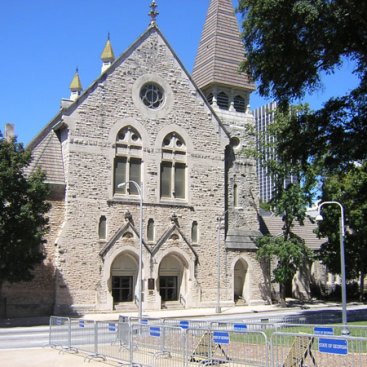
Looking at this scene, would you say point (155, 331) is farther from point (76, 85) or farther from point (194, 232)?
point (76, 85)

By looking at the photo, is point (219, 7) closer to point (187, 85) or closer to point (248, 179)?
point (187, 85)

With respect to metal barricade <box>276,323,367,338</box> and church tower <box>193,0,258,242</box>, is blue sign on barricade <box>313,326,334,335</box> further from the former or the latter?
church tower <box>193,0,258,242</box>

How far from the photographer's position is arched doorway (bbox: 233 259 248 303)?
39.1 metres

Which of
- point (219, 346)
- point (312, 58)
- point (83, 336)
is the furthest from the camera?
point (312, 58)

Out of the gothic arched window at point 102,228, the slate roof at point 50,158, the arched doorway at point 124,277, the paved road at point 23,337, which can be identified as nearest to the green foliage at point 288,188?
the arched doorway at point 124,277

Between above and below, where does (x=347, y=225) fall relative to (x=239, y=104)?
below

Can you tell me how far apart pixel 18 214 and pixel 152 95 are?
13.4 meters

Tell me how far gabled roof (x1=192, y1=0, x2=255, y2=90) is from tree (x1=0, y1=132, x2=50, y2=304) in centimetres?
1780

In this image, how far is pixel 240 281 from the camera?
39.7 metres

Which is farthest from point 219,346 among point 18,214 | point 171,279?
point 171,279

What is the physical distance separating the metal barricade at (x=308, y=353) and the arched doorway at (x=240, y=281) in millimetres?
26194

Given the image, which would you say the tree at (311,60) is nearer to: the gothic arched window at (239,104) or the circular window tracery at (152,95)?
the circular window tracery at (152,95)

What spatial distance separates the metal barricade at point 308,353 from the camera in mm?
10880

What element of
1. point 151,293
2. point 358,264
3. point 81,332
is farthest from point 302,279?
point 81,332
